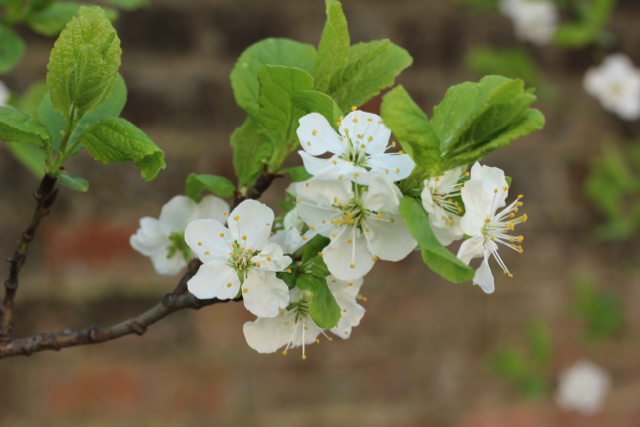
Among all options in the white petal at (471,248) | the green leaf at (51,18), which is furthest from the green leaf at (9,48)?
the white petal at (471,248)

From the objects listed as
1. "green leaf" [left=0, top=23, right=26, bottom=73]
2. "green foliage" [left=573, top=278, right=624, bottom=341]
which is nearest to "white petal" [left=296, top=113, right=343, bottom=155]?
"green leaf" [left=0, top=23, right=26, bottom=73]

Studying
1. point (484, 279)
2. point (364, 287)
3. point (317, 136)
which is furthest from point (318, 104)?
point (364, 287)

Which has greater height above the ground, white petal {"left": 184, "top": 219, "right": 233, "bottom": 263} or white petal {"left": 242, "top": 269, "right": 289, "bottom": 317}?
white petal {"left": 184, "top": 219, "right": 233, "bottom": 263}

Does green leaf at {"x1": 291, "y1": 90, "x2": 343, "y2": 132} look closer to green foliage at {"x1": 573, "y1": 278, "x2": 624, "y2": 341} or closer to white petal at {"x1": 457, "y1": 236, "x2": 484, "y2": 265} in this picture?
white petal at {"x1": 457, "y1": 236, "x2": 484, "y2": 265}

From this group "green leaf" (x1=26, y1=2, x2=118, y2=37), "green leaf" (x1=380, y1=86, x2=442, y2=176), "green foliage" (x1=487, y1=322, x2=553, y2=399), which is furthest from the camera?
"green foliage" (x1=487, y1=322, x2=553, y2=399)

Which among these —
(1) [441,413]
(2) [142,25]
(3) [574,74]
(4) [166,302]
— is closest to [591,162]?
(3) [574,74]

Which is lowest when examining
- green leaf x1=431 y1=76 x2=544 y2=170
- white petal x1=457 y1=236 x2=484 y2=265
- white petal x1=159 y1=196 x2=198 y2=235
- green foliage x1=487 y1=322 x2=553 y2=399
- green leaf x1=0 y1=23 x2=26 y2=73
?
green foliage x1=487 y1=322 x2=553 y2=399

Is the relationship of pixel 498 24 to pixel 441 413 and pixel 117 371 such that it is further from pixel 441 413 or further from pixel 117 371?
pixel 117 371
